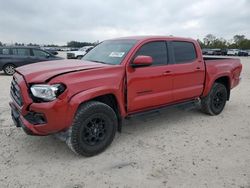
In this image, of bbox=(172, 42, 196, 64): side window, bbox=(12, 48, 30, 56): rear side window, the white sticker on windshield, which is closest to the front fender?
the white sticker on windshield

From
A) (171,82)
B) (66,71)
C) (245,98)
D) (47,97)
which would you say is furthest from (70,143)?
(245,98)

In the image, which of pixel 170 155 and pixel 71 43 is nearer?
pixel 170 155

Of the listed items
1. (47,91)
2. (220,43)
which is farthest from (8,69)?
(220,43)

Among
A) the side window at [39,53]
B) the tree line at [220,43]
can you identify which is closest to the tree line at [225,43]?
the tree line at [220,43]

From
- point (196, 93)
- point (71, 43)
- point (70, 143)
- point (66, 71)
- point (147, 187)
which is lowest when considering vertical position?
point (147, 187)

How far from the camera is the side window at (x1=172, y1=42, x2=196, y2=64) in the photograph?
5.03 metres

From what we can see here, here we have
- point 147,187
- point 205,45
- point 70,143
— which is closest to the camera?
point 147,187

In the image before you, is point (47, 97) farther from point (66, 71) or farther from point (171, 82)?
point (171, 82)

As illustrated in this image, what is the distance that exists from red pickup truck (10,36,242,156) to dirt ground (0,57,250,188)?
393 millimetres

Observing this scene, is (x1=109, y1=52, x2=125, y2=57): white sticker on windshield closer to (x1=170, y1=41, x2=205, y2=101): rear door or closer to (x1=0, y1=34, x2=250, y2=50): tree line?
(x1=170, y1=41, x2=205, y2=101): rear door

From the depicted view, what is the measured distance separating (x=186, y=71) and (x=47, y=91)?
2915 millimetres

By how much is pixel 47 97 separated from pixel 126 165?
145 centimetres

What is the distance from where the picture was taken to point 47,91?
129 inches

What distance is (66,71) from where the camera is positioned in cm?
350
